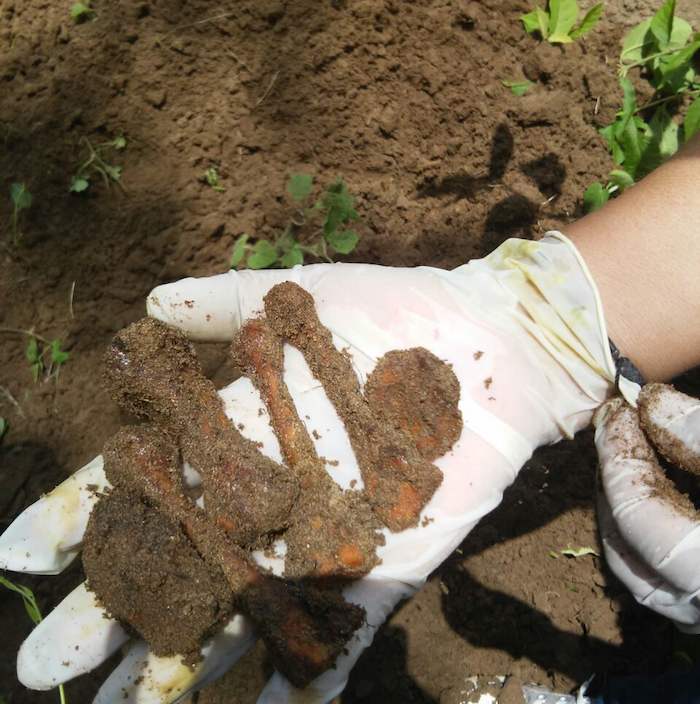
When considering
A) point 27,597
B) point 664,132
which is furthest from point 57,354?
point 664,132

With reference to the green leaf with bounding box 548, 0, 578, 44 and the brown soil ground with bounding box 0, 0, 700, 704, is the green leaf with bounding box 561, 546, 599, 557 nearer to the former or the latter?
the brown soil ground with bounding box 0, 0, 700, 704

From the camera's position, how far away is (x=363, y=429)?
2082 millimetres

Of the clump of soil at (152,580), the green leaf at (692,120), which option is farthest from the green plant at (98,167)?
the green leaf at (692,120)

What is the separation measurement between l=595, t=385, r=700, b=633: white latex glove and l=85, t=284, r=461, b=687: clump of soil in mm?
525

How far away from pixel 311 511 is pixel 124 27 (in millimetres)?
2295

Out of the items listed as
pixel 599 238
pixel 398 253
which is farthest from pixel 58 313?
pixel 599 238

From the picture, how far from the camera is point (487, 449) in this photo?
2.04m

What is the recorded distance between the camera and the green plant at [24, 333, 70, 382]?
2.73m

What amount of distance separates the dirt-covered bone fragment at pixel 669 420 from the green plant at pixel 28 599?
2308 mm

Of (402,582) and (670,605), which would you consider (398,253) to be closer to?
(402,582)

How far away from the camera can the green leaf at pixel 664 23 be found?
2414 millimetres

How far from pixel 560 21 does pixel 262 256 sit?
157cm

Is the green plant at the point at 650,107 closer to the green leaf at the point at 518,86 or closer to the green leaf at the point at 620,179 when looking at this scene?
the green leaf at the point at 620,179

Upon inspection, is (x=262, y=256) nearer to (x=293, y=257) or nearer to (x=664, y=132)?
(x=293, y=257)
